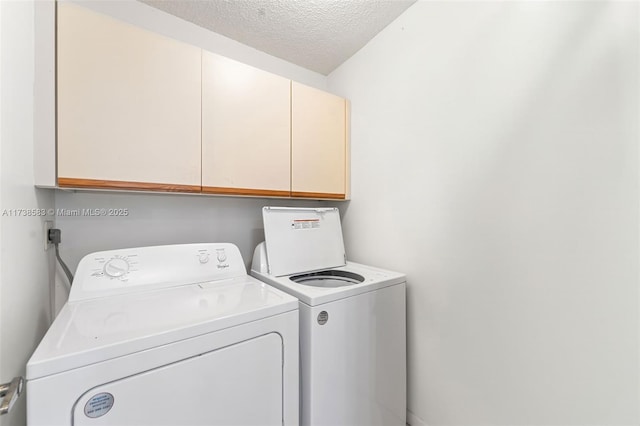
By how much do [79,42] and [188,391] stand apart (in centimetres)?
143

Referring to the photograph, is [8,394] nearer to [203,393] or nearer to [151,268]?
[203,393]

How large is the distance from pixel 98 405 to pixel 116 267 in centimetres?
63

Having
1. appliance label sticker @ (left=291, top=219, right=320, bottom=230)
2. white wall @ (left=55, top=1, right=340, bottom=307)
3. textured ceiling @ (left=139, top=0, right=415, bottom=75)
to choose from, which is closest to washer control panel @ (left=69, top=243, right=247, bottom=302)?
white wall @ (left=55, top=1, right=340, bottom=307)

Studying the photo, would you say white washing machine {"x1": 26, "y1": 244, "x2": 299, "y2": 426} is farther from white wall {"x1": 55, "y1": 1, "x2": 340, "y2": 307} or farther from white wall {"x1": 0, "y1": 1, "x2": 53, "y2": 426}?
white wall {"x1": 55, "y1": 1, "x2": 340, "y2": 307}

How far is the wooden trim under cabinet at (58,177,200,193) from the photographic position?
1.04 meters

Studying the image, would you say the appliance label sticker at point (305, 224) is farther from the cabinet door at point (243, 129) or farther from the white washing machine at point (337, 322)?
the cabinet door at point (243, 129)

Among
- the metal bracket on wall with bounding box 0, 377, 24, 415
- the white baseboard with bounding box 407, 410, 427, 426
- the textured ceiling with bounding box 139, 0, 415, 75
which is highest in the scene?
the textured ceiling with bounding box 139, 0, 415, 75

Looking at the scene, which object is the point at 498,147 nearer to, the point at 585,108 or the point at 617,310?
the point at 585,108

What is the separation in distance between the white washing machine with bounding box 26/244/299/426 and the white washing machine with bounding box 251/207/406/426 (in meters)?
0.10

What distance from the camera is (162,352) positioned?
78 cm

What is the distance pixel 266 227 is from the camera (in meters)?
1.56

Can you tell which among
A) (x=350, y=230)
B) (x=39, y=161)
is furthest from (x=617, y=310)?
(x=39, y=161)

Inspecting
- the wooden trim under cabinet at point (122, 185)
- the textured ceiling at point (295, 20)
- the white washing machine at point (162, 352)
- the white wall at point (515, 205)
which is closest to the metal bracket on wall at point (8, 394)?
the white washing machine at point (162, 352)

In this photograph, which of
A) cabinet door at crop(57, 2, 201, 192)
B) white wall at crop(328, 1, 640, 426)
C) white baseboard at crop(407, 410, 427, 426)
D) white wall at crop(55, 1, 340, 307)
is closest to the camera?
white wall at crop(328, 1, 640, 426)
